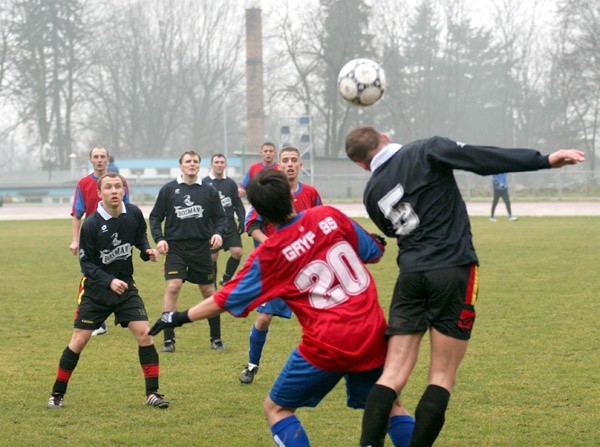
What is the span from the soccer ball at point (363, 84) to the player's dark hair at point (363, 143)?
217cm

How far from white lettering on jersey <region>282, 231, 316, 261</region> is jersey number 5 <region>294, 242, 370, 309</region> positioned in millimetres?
76

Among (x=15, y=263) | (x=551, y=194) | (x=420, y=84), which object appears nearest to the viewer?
(x=15, y=263)

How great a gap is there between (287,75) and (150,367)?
181ft

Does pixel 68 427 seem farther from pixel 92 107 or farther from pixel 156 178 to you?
pixel 92 107

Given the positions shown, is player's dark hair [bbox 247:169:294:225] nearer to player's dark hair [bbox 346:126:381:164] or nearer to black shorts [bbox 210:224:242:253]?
player's dark hair [bbox 346:126:381:164]

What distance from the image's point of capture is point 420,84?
236 feet

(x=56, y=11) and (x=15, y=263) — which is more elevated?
(x=56, y=11)

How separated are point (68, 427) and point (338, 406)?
190 centimetres

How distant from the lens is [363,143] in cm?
480

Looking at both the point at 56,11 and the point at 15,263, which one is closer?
the point at 15,263

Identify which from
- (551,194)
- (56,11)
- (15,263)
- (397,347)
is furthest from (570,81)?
(397,347)

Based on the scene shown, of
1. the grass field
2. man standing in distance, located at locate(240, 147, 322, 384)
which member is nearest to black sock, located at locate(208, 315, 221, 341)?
the grass field

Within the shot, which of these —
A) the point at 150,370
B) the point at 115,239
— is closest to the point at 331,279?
the point at 150,370

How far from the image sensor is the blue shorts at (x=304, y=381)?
14.5 ft
